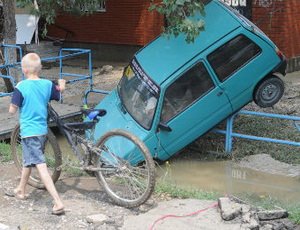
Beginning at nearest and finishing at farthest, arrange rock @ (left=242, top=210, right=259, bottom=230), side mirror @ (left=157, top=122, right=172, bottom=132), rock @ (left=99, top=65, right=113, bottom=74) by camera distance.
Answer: rock @ (left=242, top=210, right=259, bottom=230) → side mirror @ (left=157, top=122, right=172, bottom=132) → rock @ (left=99, top=65, right=113, bottom=74)

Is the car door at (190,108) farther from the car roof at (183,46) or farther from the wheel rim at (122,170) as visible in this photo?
the wheel rim at (122,170)

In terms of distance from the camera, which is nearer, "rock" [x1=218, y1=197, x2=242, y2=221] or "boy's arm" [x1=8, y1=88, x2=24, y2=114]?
"rock" [x1=218, y1=197, x2=242, y2=221]

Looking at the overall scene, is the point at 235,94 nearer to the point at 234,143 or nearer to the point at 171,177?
the point at 234,143

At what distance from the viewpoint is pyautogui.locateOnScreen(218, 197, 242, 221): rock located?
457cm

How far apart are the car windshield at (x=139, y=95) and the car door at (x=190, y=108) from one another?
176 mm

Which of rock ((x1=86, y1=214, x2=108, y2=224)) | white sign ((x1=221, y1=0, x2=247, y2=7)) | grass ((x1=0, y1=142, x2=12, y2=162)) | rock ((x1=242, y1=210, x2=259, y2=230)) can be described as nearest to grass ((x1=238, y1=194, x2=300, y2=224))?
rock ((x1=242, y1=210, x2=259, y2=230))

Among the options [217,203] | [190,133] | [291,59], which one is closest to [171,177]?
[190,133]

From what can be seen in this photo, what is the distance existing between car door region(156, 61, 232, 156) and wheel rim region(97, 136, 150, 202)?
2165 millimetres

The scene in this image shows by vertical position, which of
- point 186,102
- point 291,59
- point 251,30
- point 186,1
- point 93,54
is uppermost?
point 186,1

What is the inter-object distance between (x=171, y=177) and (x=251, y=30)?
99.6 inches

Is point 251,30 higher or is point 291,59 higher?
point 251,30

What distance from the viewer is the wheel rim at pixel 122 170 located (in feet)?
16.3

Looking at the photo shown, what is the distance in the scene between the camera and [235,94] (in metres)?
7.84

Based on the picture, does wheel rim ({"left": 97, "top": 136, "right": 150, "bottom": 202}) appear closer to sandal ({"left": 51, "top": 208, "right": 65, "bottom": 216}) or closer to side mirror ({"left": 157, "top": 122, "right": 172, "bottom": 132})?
sandal ({"left": 51, "top": 208, "right": 65, "bottom": 216})
